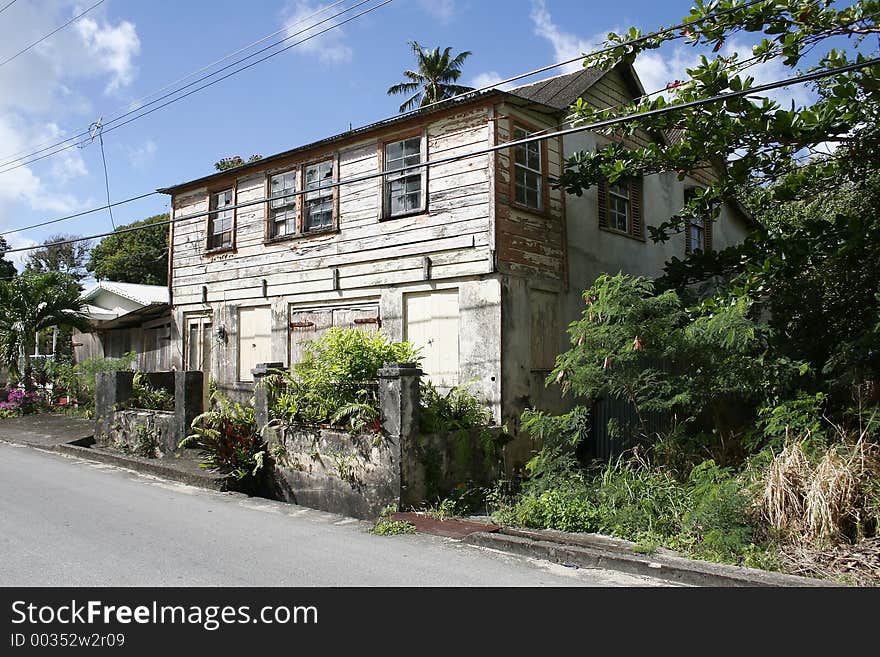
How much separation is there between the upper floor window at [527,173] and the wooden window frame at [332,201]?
10.8 ft

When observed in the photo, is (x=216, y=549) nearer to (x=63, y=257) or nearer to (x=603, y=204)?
(x=603, y=204)

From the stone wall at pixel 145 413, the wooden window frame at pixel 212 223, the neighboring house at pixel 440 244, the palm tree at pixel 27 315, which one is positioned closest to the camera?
the neighboring house at pixel 440 244

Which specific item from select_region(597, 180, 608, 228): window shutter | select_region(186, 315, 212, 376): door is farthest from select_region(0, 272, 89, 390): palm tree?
select_region(597, 180, 608, 228): window shutter

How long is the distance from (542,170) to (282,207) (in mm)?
5528

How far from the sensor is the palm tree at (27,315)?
62.5 ft

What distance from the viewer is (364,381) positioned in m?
9.38

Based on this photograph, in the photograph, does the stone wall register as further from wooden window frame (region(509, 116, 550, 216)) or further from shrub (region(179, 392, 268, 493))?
wooden window frame (region(509, 116, 550, 216))

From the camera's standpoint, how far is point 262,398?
10.4 m

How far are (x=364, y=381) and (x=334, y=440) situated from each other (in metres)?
0.86

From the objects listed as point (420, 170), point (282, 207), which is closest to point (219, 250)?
point (282, 207)

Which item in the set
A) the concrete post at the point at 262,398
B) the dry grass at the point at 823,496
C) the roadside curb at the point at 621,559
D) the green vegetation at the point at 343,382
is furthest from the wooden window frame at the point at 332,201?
the dry grass at the point at 823,496

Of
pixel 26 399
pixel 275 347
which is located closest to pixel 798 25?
pixel 275 347

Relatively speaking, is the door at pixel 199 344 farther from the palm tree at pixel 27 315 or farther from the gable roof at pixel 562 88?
the gable roof at pixel 562 88
